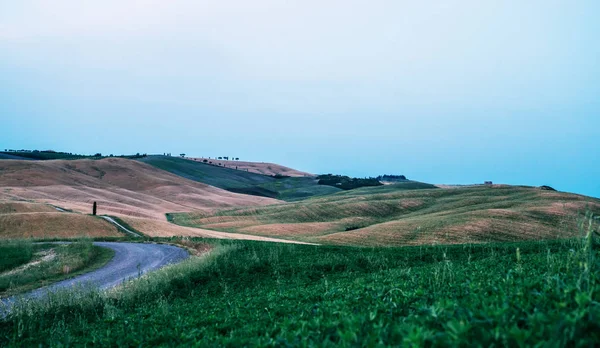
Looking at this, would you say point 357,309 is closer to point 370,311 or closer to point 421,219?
point 370,311

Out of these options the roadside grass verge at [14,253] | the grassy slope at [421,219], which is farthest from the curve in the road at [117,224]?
the roadside grass verge at [14,253]

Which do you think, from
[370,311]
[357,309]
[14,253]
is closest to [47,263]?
[14,253]

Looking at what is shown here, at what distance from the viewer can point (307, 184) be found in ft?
583

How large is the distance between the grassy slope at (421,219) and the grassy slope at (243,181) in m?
65.5

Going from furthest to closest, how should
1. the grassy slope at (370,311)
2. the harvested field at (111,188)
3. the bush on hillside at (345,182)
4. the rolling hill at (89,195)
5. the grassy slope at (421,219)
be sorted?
the bush on hillside at (345,182)
the harvested field at (111,188)
the rolling hill at (89,195)
the grassy slope at (421,219)
the grassy slope at (370,311)

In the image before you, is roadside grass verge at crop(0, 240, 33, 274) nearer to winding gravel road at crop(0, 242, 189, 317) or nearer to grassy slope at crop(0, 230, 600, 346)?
winding gravel road at crop(0, 242, 189, 317)

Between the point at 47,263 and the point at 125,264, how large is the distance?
16.2 feet

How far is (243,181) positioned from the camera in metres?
176

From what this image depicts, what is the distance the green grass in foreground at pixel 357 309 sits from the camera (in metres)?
4.54

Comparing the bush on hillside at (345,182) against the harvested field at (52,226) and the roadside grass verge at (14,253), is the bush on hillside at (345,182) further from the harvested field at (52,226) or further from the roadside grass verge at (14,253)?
the roadside grass verge at (14,253)

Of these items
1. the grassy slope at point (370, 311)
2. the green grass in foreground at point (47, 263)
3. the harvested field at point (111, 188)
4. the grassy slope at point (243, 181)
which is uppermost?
the grassy slope at point (243, 181)

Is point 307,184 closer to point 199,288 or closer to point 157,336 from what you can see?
point 199,288

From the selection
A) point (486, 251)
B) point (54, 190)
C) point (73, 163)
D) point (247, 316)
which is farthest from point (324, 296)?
point (73, 163)

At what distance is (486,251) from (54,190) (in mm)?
88384
